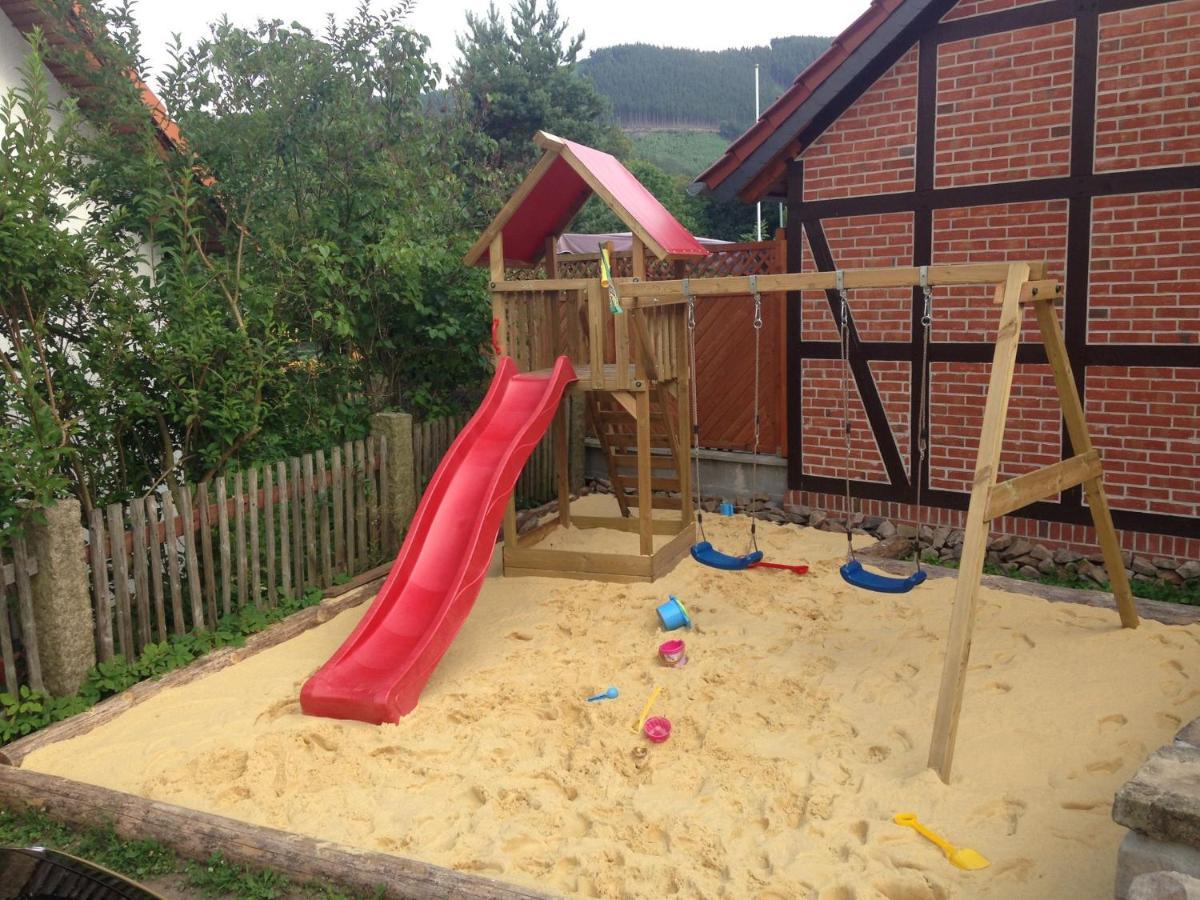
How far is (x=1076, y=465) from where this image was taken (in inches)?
211

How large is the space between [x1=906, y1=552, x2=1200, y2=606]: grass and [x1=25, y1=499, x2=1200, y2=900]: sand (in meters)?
0.93

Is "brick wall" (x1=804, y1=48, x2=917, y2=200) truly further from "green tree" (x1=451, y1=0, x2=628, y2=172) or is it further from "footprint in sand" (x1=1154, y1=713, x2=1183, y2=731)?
"green tree" (x1=451, y1=0, x2=628, y2=172)

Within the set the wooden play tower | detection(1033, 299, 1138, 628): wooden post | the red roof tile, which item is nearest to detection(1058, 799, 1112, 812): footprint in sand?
detection(1033, 299, 1138, 628): wooden post

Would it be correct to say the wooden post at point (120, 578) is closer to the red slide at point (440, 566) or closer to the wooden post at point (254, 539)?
the wooden post at point (254, 539)

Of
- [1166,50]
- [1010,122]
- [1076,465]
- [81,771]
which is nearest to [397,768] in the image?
[81,771]

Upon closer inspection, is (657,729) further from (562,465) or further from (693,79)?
(693,79)

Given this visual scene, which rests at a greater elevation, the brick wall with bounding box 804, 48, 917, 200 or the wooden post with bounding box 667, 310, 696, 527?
the brick wall with bounding box 804, 48, 917, 200

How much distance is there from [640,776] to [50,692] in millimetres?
3222

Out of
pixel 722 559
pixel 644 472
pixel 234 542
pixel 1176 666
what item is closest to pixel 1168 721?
pixel 1176 666

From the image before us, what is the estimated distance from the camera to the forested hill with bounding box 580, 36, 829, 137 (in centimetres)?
7662

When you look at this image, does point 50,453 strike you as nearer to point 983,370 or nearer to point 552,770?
point 552,770

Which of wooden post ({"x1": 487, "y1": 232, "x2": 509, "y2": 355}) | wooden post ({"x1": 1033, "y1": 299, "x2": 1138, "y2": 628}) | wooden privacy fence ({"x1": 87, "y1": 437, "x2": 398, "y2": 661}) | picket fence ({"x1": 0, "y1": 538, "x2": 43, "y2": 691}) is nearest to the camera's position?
picket fence ({"x1": 0, "y1": 538, "x2": 43, "y2": 691})

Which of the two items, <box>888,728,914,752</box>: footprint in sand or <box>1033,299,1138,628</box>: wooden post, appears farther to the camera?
<box>1033,299,1138,628</box>: wooden post

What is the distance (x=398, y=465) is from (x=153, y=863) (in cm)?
396
